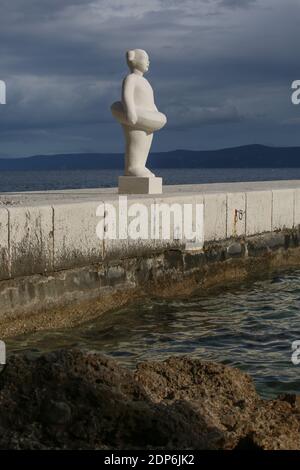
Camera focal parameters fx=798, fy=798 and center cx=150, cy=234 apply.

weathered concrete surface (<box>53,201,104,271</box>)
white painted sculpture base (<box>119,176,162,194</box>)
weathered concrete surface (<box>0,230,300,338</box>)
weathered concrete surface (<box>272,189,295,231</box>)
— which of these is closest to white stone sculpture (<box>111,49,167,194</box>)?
white painted sculpture base (<box>119,176,162,194</box>)

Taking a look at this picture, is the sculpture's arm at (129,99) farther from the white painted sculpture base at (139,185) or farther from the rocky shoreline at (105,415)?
the rocky shoreline at (105,415)

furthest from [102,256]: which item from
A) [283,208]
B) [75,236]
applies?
[283,208]

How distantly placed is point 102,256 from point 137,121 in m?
3.32

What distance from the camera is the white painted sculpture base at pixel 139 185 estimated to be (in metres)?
11.9

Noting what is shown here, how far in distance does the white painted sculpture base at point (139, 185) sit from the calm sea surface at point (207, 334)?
2158mm

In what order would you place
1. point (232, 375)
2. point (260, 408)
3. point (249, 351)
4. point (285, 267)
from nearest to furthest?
point (260, 408)
point (232, 375)
point (249, 351)
point (285, 267)

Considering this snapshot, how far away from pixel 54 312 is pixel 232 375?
3624 mm

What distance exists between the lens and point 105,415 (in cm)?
371

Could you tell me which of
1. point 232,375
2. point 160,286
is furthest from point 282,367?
point 160,286

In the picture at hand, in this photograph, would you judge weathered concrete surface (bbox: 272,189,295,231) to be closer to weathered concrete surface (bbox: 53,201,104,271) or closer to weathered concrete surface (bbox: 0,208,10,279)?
weathered concrete surface (bbox: 53,201,104,271)

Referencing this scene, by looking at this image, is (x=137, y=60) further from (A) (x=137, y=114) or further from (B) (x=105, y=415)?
(B) (x=105, y=415)

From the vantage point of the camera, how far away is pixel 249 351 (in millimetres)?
7426

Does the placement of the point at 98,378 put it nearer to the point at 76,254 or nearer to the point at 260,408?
the point at 260,408

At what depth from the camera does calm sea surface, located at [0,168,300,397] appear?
6941 mm
